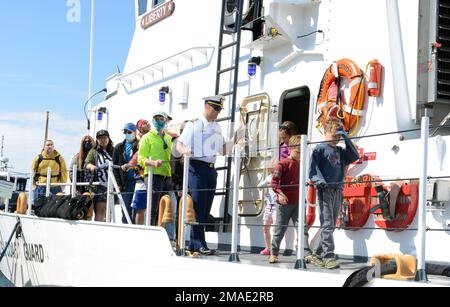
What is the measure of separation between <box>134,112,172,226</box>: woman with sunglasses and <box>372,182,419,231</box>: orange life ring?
7.64 ft

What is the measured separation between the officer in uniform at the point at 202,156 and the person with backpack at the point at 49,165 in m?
3.56

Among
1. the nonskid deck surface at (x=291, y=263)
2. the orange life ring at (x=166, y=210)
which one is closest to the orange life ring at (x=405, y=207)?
the nonskid deck surface at (x=291, y=263)

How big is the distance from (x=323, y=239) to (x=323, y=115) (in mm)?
1677

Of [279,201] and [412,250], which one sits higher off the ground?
[279,201]

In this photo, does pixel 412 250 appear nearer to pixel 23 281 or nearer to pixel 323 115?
pixel 323 115

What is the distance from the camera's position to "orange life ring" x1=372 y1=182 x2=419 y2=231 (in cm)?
486

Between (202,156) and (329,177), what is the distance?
1.47m

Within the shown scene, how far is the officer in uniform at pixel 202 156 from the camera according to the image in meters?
5.95

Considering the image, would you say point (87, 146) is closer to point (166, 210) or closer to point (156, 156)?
point (156, 156)

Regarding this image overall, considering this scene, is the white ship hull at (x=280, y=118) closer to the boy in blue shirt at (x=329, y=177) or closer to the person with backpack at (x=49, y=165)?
the boy in blue shirt at (x=329, y=177)

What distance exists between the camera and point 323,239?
470 centimetres

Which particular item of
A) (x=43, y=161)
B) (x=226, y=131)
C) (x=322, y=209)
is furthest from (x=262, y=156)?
(x=43, y=161)

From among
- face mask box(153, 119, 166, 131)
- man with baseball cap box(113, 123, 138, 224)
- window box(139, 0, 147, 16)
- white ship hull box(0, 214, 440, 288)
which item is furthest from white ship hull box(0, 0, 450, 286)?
window box(139, 0, 147, 16)

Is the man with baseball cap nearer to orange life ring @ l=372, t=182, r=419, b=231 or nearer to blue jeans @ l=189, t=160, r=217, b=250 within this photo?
blue jeans @ l=189, t=160, r=217, b=250
